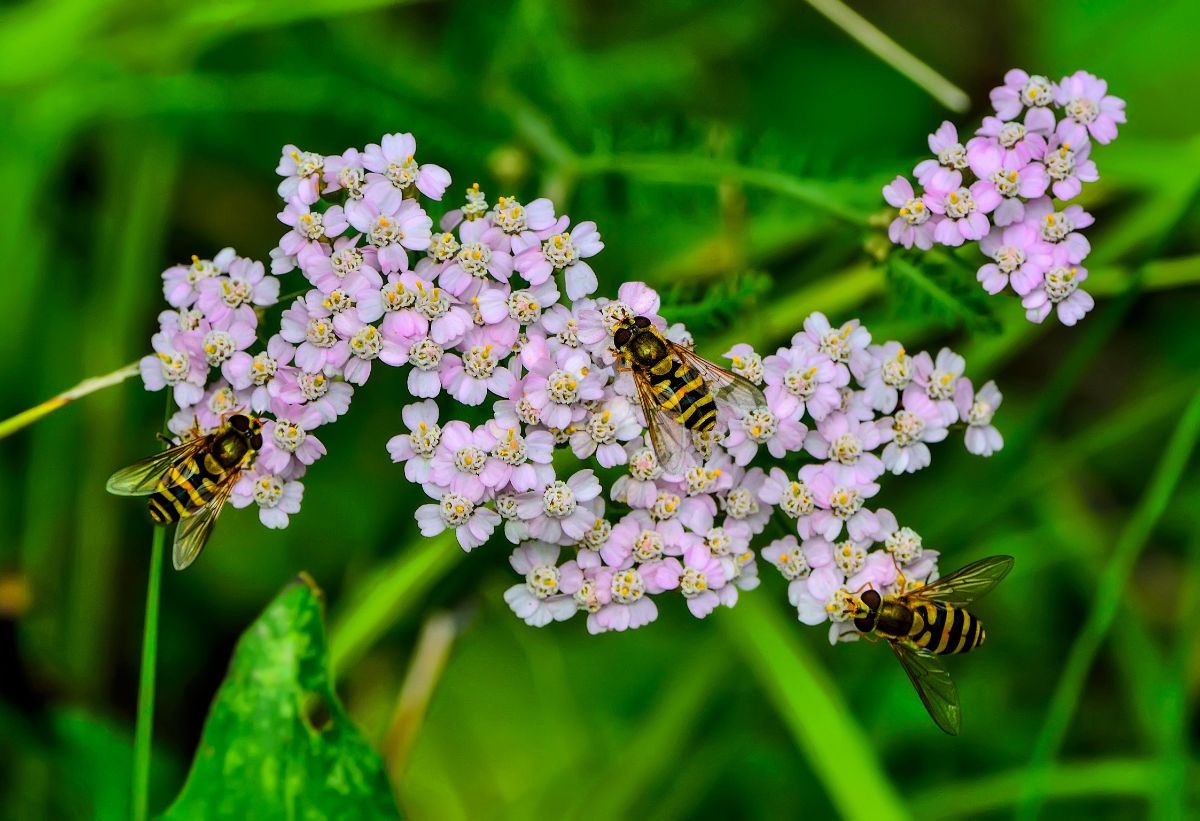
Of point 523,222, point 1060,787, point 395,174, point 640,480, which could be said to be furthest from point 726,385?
point 1060,787

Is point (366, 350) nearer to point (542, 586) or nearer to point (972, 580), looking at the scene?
point (542, 586)

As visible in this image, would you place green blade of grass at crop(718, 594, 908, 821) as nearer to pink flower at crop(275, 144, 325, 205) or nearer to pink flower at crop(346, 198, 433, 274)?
pink flower at crop(346, 198, 433, 274)

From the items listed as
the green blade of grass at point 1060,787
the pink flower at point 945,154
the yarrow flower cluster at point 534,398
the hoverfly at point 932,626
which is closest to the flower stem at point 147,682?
the yarrow flower cluster at point 534,398

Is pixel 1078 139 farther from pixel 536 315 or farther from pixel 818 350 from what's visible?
pixel 536 315

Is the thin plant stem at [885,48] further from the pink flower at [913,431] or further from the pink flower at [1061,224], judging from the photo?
the pink flower at [913,431]

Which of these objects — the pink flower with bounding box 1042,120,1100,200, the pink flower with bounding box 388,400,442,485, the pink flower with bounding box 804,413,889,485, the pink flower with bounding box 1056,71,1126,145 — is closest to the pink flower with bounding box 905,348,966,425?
the pink flower with bounding box 804,413,889,485
